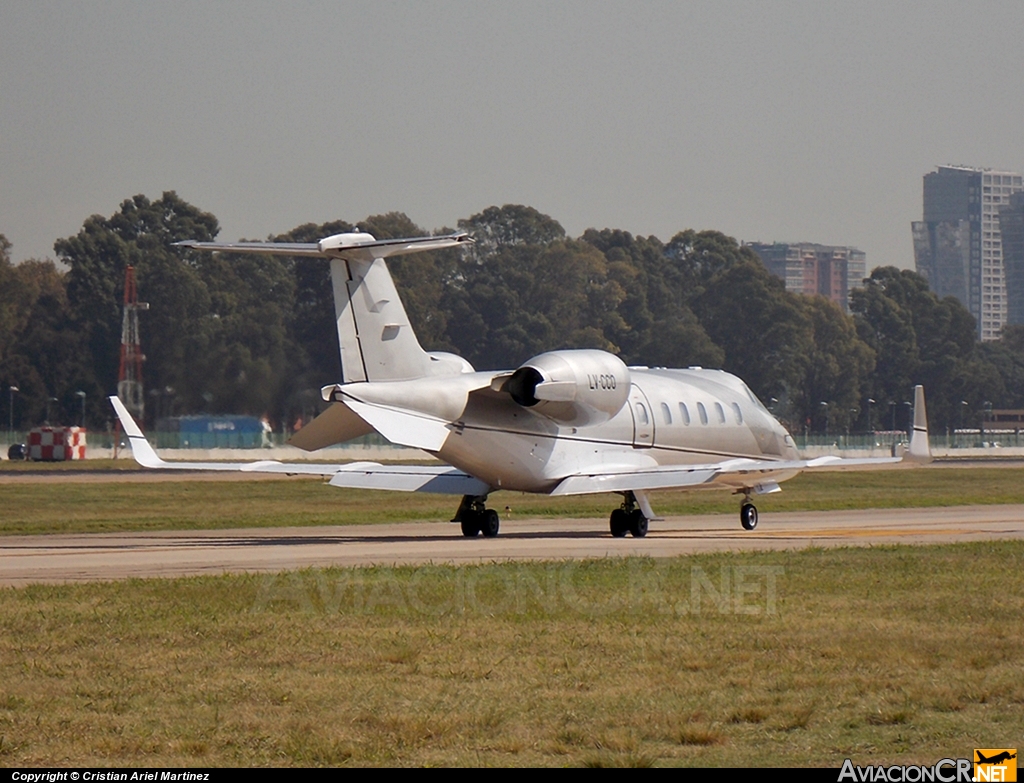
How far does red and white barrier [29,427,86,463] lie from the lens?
9506 cm

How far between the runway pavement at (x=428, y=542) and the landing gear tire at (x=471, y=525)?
0.28m

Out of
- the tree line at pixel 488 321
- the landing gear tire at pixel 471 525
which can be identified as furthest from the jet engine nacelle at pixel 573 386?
the tree line at pixel 488 321

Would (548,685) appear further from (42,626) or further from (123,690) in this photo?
(42,626)

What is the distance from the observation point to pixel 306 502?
54.1 m

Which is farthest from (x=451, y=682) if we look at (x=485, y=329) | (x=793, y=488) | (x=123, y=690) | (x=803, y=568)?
(x=485, y=329)

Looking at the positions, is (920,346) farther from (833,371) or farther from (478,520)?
(478,520)

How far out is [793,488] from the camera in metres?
65.2

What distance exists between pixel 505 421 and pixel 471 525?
308cm

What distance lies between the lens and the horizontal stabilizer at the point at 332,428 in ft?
98.9

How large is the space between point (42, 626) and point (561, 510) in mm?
32386

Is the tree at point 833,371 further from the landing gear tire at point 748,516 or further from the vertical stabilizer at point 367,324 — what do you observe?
the vertical stabilizer at point 367,324

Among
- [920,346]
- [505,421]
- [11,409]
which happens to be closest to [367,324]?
[505,421]

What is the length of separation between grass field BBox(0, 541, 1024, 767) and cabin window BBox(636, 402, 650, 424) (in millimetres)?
14536

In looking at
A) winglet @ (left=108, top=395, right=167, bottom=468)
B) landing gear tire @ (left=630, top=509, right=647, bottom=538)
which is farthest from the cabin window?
winglet @ (left=108, top=395, right=167, bottom=468)
